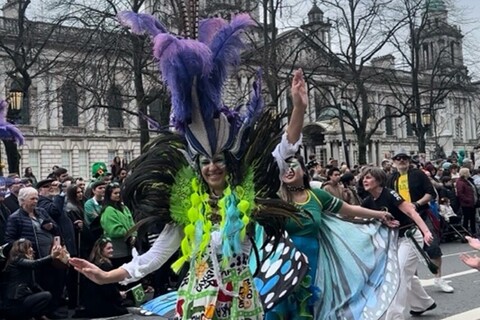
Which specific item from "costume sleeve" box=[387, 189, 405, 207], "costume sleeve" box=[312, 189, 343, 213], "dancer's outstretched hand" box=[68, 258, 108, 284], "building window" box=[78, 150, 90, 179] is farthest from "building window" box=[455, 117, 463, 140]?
"dancer's outstretched hand" box=[68, 258, 108, 284]

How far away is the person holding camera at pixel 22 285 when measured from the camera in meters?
8.09

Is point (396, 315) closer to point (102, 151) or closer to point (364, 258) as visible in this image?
point (364, 258)

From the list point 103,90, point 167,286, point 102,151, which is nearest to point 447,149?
point 102,151

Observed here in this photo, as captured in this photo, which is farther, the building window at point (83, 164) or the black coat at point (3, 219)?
the building window at point (83, 164)

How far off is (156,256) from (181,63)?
1110mm

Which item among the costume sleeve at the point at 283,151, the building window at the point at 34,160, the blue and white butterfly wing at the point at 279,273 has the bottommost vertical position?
the blue and white butterfly wing at the point at 279,273

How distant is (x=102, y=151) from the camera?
5641 centimetres

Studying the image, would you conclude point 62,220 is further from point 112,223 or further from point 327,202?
point 327,202

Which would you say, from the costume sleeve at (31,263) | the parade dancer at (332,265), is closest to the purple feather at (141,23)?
the parade dancer at (332,265)

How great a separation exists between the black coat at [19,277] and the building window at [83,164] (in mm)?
48079

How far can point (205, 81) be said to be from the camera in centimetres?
381

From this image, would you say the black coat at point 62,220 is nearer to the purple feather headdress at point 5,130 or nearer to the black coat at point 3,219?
the black coat at point 3,219

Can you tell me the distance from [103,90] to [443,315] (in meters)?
13.1

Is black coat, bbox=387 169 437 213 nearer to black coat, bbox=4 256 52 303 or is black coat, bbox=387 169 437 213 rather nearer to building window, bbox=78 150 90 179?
black coat, bbox=4 256 52 303
